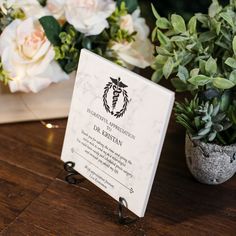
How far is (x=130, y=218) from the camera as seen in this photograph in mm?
751

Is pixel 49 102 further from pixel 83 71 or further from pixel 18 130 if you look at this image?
pixel 83 71

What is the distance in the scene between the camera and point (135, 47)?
985mm

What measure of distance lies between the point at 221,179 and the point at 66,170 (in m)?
0.30

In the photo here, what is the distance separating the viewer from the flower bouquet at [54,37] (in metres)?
0.88

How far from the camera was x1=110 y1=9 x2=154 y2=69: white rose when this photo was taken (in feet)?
3.10

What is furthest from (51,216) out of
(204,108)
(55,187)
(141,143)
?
(204,108)

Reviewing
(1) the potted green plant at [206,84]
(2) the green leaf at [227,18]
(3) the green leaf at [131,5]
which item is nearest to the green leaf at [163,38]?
(1) the potted green plant at [206,84]

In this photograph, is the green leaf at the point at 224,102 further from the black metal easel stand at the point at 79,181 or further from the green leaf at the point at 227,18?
the black metal easel stand at the point at 79,181

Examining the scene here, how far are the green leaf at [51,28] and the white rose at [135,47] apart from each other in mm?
125

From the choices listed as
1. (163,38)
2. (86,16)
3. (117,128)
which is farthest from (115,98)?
(86,16)

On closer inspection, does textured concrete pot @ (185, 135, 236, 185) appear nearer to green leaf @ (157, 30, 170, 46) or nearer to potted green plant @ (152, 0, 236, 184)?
potted green plant @ (152, 0, 236, 184)

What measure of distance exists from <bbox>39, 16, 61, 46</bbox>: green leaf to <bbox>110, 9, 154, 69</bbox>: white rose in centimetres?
13

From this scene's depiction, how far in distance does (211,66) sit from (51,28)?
14.3 inches

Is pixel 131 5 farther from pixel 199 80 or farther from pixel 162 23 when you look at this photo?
pixel 199 80
